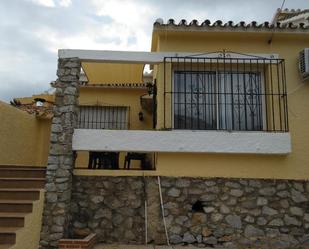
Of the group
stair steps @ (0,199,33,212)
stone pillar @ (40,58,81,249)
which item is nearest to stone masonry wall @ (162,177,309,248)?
stone pillar @ (40,58,81,249)

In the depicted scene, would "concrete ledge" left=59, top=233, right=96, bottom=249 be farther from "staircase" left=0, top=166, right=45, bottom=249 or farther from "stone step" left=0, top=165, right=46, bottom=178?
"stone step" left=0, top=165, right=46, bottom=178

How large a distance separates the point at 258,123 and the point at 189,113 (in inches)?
63.9

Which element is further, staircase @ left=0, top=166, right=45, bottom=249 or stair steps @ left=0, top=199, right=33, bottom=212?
stair steps @ left=0, top=199, right=33, bottom=212

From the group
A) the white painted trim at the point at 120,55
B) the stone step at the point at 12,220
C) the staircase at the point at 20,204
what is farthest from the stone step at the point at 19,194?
the white painted trim at the point at 120,55

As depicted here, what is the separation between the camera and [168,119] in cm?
759

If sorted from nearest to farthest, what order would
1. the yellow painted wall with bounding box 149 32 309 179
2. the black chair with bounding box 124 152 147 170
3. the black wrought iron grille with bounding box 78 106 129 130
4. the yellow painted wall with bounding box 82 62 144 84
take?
the yellow painted wall with bounding box 149 32 309 179, the black chair with bounding box 124 152 147 170, the black wrought iron grille with bounding box 78 106 129 130, the yellow painted wall with bounding box 82 62 144 84

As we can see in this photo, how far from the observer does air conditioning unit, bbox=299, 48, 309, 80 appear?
7.41 metres

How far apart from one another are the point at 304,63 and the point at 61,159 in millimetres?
5705

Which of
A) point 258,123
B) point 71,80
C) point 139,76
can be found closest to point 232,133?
point 258,123

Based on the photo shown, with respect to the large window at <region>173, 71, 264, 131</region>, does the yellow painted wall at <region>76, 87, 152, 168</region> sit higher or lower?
higher

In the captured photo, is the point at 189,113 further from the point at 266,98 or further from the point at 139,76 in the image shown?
the point at 139,76

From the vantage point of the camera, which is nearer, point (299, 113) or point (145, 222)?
point (145, 222)

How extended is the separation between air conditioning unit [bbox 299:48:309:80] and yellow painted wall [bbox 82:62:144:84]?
5.94m

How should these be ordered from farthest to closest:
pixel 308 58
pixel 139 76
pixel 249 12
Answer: pixel 139 76 < pixel 249 12 < pixel 308 58
